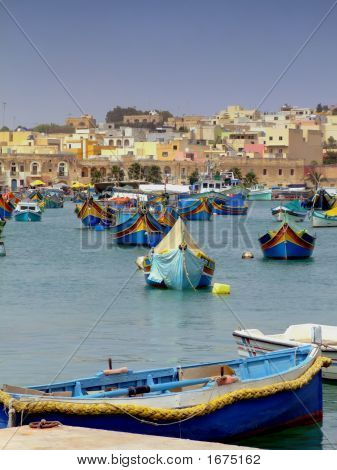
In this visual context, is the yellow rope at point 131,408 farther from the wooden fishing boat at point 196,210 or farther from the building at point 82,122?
the building at point 82,122

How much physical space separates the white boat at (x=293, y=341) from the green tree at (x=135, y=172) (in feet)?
227

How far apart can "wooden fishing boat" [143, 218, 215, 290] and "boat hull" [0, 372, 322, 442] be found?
35.9 ft

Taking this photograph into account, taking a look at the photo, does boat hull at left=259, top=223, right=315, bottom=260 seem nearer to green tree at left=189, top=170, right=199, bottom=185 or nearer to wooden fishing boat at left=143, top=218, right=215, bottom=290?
wooden fishing boat at left=143, top=218, right=215, bottom=290

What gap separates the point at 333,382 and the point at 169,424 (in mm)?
3492

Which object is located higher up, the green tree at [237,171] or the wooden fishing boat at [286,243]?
the wooden fishing boat at [286,243]

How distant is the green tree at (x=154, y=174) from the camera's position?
271 feet

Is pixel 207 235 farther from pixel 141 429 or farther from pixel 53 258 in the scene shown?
pixel 141 429

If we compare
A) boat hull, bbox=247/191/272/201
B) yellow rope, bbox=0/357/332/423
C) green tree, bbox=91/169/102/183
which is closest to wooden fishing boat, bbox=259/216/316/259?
yellow rope, bbox=0/357/332/423

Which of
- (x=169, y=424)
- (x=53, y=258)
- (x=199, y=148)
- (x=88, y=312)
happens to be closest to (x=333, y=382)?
(x=169, y=424)

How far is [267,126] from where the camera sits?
316 feet

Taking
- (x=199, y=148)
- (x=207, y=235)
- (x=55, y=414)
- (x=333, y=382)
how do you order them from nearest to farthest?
(x=55, y=414) < (x=333, y=382) < (x=207, y=235) < (x=199, y=148)

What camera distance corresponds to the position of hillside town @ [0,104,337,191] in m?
84.1

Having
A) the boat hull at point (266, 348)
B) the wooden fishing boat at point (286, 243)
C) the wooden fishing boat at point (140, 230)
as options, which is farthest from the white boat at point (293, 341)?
the wooden fishing boat at point (140, 230)

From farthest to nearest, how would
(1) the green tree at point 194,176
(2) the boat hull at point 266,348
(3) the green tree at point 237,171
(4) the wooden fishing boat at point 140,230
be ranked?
1. (3) the green tree at point 237,171
2. (1) the green tree at point 194,176
3. (4) the wooden fishing boat at point 140,230
4. (2) the boat hull at point 266,348
